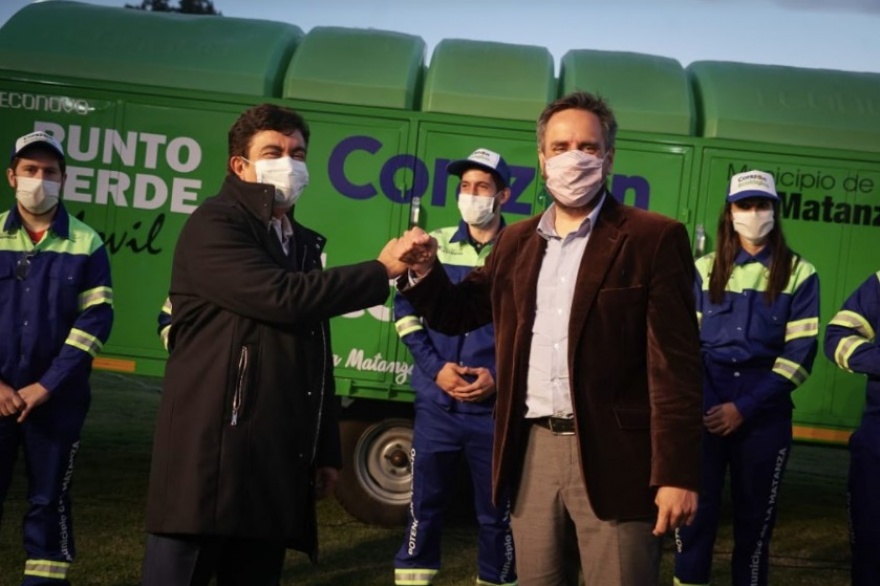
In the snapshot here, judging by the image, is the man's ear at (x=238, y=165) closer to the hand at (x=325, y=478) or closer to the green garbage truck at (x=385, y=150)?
the hand at (x=325, y=478)

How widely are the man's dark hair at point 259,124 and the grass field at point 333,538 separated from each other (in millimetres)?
3274

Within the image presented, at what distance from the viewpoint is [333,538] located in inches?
312

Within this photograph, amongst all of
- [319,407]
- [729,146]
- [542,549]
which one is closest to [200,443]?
[319,407]

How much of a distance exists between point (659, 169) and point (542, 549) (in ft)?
16.1

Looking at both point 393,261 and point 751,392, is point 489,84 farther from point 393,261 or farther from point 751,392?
point 393,261

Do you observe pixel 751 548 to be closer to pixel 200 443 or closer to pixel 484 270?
pixel 484 270

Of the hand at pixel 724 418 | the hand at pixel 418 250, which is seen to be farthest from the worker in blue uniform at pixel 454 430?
the hand at pixel 418 250

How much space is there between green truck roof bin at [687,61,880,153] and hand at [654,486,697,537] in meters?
5.17

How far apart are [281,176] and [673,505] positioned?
1613mm

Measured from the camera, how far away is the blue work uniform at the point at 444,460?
247 inches

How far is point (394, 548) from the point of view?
7770 millimetres

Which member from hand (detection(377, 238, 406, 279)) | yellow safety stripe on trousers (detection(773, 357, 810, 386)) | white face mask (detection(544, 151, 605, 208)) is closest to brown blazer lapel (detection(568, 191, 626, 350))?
white face mask (detection(544, 151, 605, 208))

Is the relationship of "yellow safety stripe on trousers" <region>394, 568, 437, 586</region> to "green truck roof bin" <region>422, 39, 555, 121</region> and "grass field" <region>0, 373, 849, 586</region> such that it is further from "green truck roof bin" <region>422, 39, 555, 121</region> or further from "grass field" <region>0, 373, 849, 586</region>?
"green truck roof bin" <region>422, 39, 555, 121</region>

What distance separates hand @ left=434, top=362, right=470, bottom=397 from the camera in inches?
243
